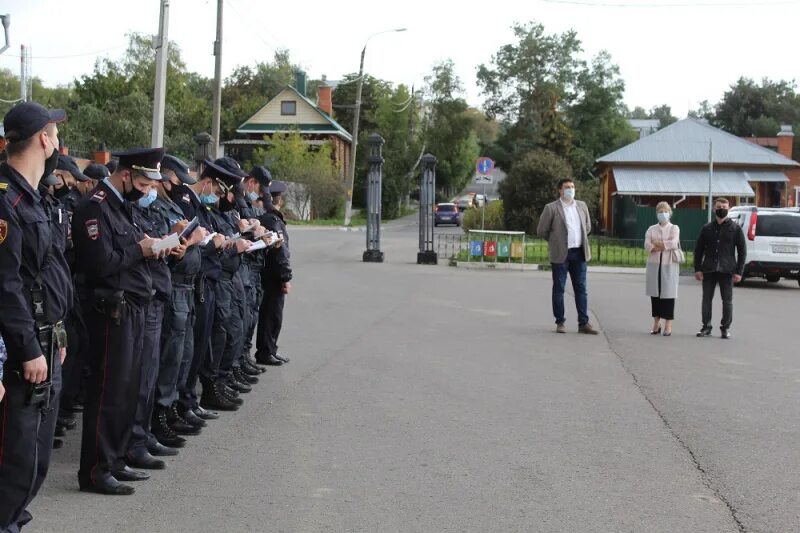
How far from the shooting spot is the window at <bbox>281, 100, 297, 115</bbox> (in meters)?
73.4

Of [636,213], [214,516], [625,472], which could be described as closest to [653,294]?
[625,472]

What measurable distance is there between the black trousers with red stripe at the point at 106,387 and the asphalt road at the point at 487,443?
0.23 metres

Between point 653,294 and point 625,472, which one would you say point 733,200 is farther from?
point 625,472

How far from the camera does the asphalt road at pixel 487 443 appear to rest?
5.35 m

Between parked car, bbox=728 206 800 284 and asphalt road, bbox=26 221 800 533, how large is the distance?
883cm

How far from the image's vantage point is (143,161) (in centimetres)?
580

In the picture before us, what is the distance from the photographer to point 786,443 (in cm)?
718

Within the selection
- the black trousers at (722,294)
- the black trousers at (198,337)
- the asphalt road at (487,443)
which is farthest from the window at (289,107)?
the black trousers at (198,337)

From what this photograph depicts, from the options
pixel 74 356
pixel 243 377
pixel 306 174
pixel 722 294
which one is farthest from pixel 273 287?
pixel 306 174

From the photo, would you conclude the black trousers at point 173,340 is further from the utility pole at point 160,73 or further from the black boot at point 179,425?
the utility pole at point 160,73

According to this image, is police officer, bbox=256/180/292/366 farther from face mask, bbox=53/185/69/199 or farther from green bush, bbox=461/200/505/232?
green bush, bbox=461/200/505/232

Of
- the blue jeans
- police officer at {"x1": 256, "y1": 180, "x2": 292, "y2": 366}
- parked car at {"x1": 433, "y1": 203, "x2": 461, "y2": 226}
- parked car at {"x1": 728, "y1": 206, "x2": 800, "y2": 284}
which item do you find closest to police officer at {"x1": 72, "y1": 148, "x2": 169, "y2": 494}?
police officer at {"x1": 256, "y1": 180, "x2": 292, "y2": 366}

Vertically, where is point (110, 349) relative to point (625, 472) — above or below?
above

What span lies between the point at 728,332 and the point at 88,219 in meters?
10.1
